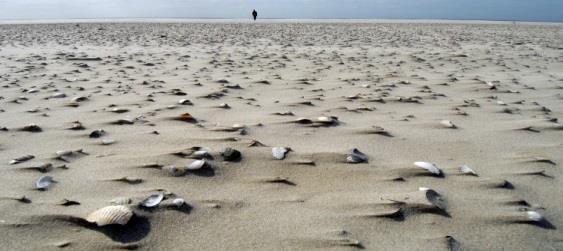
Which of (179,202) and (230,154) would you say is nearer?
(179,202)

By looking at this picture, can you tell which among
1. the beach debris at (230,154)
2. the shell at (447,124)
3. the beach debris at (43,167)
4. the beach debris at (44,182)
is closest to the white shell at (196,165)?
the beach debris at (230,154)

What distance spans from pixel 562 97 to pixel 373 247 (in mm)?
4647

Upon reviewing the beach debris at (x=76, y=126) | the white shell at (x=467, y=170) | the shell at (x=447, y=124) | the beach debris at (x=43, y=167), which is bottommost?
the beach debris at (x=43, y=167)

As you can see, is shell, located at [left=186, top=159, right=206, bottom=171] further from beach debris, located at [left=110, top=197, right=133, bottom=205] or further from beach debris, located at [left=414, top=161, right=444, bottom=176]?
beach debris, located at [left=414, top=161, right=444, bottom=176]

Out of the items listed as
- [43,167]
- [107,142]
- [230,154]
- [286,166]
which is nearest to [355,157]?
[286,166]

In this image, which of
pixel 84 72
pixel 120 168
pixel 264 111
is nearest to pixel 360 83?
pixel 264 111

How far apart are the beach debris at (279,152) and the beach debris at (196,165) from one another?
1.70ft

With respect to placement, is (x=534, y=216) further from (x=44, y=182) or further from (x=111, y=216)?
(x=44, y=182)

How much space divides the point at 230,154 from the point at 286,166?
40cm

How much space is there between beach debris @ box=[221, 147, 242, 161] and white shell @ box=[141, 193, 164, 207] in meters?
0.63

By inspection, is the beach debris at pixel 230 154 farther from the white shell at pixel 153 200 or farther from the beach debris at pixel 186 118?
the beach debris at pixel 186 118

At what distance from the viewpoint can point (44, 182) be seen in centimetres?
244

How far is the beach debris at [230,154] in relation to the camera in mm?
2824

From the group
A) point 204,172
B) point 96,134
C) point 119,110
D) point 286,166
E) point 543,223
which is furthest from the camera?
point 119,110
